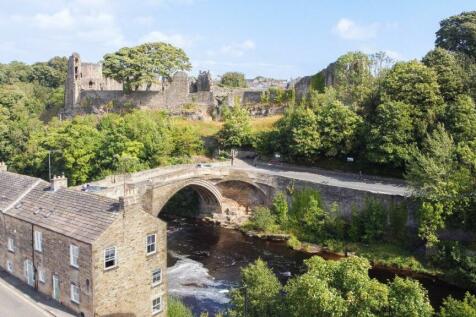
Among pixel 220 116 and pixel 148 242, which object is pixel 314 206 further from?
pixel 220 116

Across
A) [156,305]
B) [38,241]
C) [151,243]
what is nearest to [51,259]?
[38,241]

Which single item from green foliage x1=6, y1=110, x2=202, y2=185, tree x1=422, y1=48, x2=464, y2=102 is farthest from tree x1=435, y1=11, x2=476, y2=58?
green foliage x1=6, y1=110, x2=202, y2=185

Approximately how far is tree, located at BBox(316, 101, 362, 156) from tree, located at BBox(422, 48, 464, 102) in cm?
814

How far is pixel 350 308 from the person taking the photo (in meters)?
17.1

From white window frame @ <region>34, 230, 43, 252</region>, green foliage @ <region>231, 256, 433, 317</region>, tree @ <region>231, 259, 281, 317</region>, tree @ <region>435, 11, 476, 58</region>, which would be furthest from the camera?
tree @ <region>435, 11, 476, 58</region>

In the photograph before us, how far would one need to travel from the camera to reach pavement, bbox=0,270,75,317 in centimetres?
2250

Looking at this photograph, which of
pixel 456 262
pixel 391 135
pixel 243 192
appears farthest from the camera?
pixel 243 192

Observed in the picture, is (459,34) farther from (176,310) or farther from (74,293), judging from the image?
(74,293)

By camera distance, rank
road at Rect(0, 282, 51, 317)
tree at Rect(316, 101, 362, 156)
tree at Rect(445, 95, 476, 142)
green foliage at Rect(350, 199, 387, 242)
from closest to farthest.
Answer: road at Rect(0, 282, 51, 317), tree at Rect(445, 95, 476, 142), green foliage at Rect(350, 199, 387, 242), tree at Rect(316, 101, 362, 156)

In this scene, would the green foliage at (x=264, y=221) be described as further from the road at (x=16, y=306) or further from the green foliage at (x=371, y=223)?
the road at (x=16, y=306)

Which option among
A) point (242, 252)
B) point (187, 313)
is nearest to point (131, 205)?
point (187, 313)

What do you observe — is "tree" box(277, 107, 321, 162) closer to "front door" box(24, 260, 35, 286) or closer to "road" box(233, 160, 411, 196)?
"road" box(233, 160, 411, 196)

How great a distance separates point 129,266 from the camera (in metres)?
22.9

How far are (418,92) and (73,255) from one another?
3333 cm
